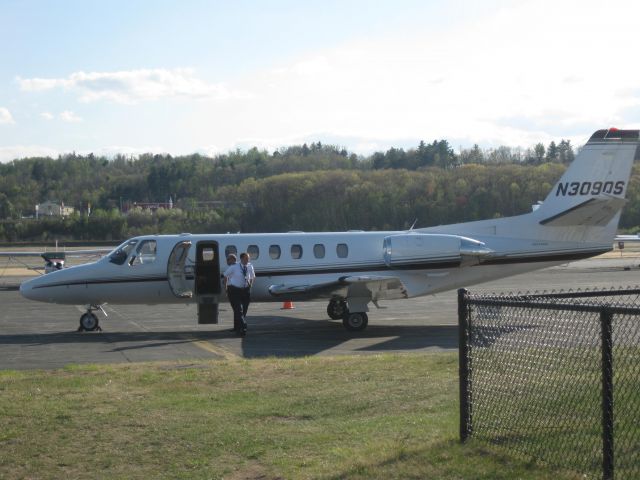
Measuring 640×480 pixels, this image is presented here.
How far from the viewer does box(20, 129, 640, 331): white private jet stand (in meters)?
21.4

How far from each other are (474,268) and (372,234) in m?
2.73

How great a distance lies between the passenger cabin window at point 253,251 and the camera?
21766 millimetres

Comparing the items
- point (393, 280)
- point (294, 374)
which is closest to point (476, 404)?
point (294, 374)

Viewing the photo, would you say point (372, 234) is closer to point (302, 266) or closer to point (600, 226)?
point (302, 266)

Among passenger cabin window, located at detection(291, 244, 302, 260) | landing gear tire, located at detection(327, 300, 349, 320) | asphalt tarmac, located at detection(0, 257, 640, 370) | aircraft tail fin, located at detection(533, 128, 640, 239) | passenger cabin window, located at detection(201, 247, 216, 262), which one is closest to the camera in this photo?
asphalt tarmac, located at detection(0, 257, 640, 370)

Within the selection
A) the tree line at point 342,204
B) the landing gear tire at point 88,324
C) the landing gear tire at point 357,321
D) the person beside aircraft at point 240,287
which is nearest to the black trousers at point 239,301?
the person beside aircraft at point 240,287

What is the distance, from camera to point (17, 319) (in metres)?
24.6

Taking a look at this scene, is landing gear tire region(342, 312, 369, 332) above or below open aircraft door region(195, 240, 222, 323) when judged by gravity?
below

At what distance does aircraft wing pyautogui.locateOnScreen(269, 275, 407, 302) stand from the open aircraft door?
139cm

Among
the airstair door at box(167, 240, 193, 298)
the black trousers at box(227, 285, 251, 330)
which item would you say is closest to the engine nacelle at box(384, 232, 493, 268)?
the black trousers at box(227, 285, 251, 330)

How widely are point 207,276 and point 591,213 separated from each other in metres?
9.67

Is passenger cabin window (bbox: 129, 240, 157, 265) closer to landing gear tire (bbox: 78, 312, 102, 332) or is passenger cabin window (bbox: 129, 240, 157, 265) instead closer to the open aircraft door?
the open aircraft door

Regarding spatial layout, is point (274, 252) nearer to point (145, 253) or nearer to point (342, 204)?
point (145, 253)

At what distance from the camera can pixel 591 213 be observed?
21.4 metres
